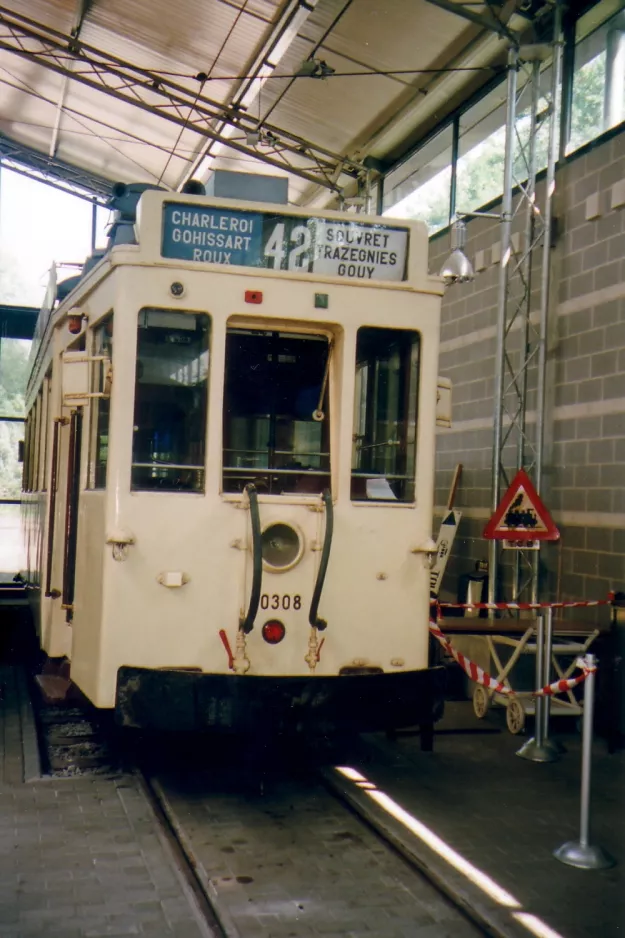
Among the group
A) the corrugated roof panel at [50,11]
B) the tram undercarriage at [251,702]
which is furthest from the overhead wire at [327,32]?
the tram undercarriage at [251,702]

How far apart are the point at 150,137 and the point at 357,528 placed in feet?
49.0

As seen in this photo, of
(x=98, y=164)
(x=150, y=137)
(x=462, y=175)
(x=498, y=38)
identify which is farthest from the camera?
(x=98, y=164)

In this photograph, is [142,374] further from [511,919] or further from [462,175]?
[462,175]

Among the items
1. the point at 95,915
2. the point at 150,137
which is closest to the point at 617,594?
the point at 95,915

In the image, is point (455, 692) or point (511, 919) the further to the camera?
point (455, 692)

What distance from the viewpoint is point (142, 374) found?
5.54 m

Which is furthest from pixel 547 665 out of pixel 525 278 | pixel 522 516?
pixel 525 278

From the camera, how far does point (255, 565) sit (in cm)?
533

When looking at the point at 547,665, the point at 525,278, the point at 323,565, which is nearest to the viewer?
the point at 323,565

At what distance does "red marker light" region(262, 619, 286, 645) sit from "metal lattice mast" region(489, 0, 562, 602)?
402 centimetres

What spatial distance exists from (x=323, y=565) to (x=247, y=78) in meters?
9.66

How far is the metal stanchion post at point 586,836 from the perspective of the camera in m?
4.91

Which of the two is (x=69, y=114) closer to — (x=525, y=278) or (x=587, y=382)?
(x=525, y=278)

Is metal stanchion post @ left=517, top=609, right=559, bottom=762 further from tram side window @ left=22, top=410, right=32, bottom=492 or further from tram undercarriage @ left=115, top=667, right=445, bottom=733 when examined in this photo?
tram side window @ left=22, top=410, right=32, bottom=492
